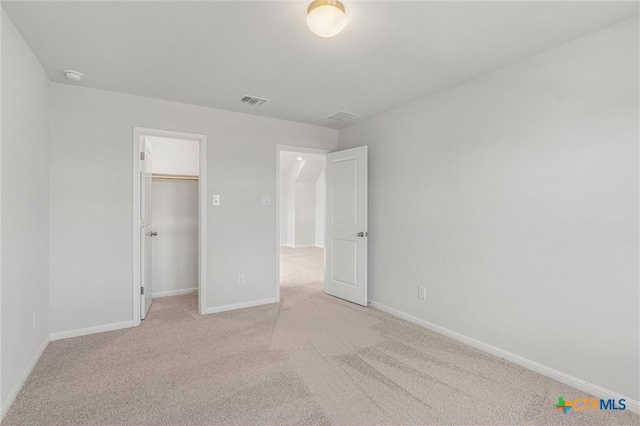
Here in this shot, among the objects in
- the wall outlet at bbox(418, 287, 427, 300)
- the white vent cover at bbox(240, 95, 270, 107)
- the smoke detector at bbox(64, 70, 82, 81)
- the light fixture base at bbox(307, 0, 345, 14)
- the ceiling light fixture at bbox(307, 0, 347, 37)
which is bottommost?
the wall outlet at bbox(418, 287, 427, 300)

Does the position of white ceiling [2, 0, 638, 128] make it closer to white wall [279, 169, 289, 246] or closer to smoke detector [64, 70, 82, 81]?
smoke detector [64, 70, 82, 81]

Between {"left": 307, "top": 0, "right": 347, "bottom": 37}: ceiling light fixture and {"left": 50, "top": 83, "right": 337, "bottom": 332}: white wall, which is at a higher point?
{"left": 307, "top": 0, "right": 347, "bottom": 37}: ceiling light fixture

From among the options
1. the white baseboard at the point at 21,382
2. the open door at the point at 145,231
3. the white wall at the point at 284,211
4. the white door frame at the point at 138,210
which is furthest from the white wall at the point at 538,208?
the white wall at the point at 284,211

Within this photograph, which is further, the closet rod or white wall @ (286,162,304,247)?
white wall @ (286,162,304,247)

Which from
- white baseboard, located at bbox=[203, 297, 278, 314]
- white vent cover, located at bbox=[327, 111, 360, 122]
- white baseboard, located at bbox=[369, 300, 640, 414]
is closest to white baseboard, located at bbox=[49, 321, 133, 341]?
white baseboard, located at bbox=[203, 297, 278, 314]

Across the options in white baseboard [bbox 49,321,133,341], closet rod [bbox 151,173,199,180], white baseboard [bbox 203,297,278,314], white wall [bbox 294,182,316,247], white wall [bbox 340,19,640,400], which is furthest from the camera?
white wall [bbox 294,182,316,247]

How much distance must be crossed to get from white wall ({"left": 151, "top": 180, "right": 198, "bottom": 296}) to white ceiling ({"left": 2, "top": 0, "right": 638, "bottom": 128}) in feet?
5.11

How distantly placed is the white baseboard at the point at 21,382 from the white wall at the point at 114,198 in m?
0.39

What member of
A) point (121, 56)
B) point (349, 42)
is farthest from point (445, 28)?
point (121, 56)

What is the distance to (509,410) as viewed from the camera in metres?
1.99

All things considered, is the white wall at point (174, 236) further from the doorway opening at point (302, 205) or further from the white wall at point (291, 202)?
the white wall at point (291, 202)

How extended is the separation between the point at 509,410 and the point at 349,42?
2614 millimetres

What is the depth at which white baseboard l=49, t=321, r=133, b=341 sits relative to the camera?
301 cm

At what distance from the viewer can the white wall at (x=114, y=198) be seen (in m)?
3.04
